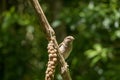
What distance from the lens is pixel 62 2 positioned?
17.1 ft

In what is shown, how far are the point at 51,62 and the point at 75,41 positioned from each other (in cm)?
415

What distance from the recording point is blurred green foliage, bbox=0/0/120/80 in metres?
4.36

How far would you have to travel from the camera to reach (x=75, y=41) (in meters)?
A: 4.73

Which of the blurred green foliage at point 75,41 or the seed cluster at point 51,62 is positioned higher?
the seed cluster at point 51,62

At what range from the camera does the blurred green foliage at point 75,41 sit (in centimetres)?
436

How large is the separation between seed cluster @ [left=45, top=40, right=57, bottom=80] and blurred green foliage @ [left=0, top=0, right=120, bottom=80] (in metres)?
3.26

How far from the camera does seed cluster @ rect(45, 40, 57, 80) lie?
571 millimetres

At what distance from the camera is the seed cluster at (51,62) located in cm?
57

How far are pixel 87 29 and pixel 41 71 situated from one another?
0.78 metres

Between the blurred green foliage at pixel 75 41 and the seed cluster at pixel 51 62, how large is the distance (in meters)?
3.26

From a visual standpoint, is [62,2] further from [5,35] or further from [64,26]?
[5,35]

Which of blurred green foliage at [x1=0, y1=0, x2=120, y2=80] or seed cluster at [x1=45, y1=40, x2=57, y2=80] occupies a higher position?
seed cluster at [x1=45, y1=40, x2=57, y2=80]

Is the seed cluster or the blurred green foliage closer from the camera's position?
the seed cluster

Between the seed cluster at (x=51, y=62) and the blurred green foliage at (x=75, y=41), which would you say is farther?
the blurred green foliage at (x=75, y=41)
